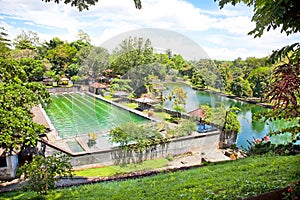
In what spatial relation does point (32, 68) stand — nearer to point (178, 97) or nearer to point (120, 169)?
point (120, 169)

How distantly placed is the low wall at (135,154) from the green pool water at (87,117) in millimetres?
810

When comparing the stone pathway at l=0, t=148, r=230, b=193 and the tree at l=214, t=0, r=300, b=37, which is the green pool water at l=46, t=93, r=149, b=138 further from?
Answer: the tree at l=214, t=0, r=300, b=37

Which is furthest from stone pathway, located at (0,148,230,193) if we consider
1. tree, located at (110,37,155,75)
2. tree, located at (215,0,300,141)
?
tree, located at (215,0,300,141)

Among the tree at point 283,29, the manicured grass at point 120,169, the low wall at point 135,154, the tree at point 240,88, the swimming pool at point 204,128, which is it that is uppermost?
the tree at point 283,29

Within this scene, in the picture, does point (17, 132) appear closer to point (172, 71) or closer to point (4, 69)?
point (4, 69)

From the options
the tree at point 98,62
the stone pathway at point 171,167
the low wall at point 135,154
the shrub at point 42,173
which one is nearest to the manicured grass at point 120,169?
the low wall at point 135,154

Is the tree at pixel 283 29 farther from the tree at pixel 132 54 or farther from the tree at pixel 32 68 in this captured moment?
the tree at pixel 32 68

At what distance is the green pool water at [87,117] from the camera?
6734 mm

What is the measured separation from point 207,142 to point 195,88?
2.47 m

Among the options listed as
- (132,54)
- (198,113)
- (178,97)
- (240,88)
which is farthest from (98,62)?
(240,88)

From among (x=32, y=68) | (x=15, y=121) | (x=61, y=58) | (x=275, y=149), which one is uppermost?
(x=61, y=58)

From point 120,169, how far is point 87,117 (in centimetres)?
384

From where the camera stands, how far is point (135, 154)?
698cm

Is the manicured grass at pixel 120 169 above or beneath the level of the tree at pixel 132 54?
beneath
